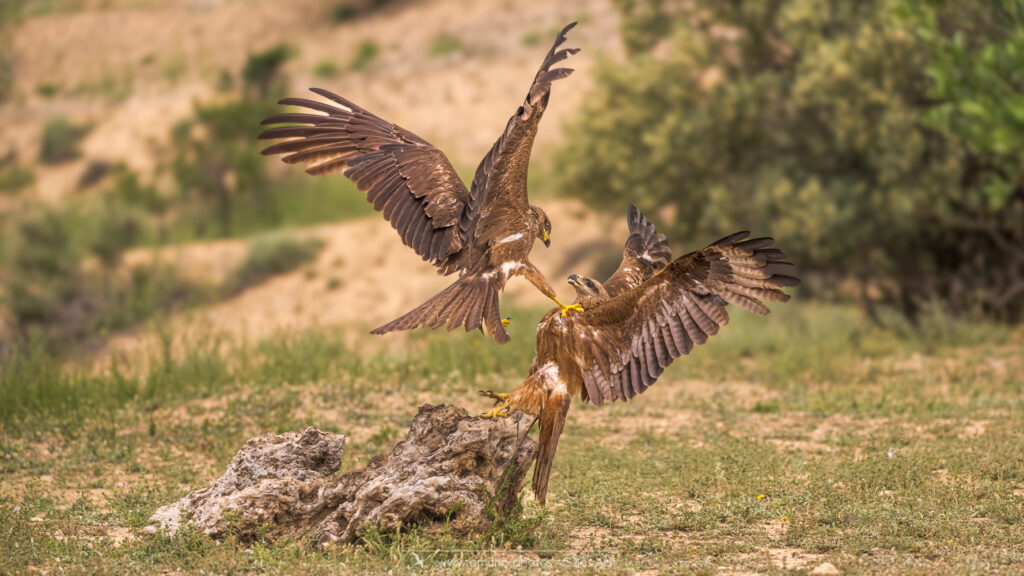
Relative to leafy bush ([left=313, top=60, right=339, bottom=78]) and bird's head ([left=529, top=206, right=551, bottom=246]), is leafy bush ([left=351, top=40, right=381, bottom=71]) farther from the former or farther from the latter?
bird's head ([left=529, top=206, right=551, bottom=246])

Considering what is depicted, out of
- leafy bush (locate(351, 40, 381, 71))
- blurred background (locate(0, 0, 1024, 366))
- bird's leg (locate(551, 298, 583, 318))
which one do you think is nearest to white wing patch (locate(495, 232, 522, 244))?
bird's leg (locate(551, 298, 583, 318))

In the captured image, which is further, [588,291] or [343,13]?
[343,13]

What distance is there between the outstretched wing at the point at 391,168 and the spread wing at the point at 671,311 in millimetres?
950

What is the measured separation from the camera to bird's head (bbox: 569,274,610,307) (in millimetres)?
5398

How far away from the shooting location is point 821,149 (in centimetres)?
1467

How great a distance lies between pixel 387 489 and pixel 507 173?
168 centimetres

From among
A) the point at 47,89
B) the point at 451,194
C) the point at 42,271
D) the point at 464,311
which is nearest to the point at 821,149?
the point at 451,194

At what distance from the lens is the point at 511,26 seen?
2708 cm

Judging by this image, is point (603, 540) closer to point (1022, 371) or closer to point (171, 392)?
point (171, 392)

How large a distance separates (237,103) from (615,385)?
19.4 meters

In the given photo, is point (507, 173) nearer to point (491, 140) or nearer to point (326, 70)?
point (491, 140)

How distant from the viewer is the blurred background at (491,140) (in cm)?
1347

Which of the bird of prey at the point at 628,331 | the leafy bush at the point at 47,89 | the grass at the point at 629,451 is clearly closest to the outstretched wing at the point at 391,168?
the bird of prey at the point at 628,331

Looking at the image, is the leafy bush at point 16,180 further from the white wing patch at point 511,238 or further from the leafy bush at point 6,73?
the white wing patch at point 511,238
